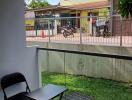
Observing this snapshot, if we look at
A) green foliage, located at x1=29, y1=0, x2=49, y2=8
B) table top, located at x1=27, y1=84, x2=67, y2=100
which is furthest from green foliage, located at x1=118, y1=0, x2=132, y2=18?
green foliage, located at x1=29, y1=0, x2=49, y2=8

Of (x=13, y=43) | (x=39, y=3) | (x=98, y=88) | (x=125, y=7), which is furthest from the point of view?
(x=39, y=3)

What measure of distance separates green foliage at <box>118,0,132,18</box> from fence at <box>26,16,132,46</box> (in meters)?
2.94

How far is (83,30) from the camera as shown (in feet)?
28.1

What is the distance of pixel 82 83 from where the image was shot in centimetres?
629

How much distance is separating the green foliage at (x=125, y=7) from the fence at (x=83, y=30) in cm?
294

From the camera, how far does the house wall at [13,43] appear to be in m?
3.86

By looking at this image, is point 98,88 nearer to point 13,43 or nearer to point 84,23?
Result: point 13,43

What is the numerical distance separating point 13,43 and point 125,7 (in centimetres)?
197

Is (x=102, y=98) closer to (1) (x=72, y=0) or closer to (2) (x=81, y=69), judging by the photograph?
(2) (x=81, y=69)

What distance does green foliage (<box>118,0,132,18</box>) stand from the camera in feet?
14.5

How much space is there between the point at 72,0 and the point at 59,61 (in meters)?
18.1

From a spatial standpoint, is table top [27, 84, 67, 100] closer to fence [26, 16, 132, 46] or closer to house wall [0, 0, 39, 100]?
house wall [0, 0, 39, 100]

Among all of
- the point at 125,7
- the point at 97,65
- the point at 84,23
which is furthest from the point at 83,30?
the point at 125,7

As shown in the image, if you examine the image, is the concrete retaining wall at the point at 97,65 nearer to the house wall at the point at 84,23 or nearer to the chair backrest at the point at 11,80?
the house wall at the point at 84,23
